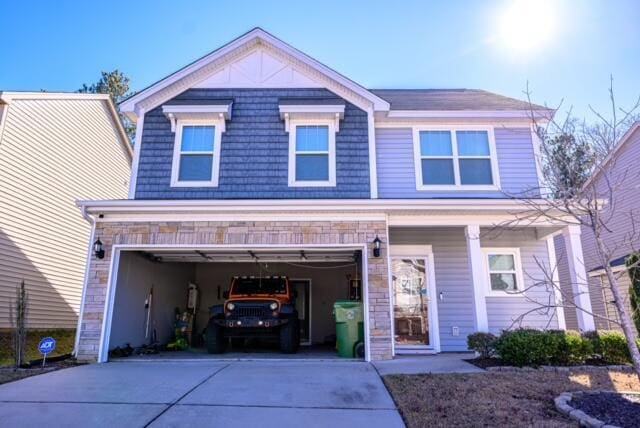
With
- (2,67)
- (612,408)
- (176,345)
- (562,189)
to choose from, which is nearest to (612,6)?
(562,189)

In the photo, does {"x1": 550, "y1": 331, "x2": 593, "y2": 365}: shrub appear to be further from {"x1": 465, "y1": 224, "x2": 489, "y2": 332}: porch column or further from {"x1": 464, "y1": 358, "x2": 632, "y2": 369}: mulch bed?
{"x1": 465, "y1": 224, "x2": 489, "y2": 332}: porch column

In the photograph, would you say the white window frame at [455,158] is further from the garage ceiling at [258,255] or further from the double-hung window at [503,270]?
the garage ceiling at [258,255]

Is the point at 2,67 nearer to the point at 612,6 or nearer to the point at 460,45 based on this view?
the point at 460,45

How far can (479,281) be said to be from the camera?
24.2 feet

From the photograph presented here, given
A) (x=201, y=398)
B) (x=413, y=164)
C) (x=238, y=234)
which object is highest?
(x=413, y=164)

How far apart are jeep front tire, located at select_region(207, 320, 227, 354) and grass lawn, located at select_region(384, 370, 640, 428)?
423cm

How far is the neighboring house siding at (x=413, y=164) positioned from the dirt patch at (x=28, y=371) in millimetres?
6721

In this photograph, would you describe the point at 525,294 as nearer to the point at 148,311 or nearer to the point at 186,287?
the point at 148,311

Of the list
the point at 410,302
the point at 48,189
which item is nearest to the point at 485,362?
the point at 410,302

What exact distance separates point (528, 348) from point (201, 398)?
4779mm

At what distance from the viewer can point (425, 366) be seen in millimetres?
6441

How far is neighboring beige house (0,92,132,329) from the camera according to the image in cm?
958

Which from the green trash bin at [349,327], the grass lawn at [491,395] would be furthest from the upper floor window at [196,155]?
the grass lawn at [491,395]

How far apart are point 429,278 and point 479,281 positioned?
1.57m
